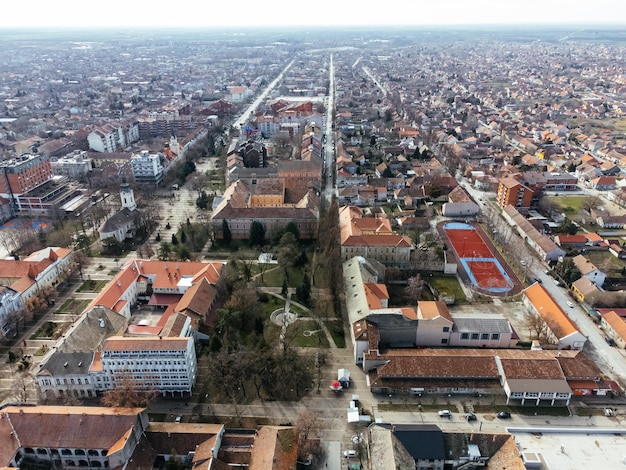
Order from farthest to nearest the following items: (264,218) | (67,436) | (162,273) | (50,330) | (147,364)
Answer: (264,218) < (162,273) < (50,330) < (147,364) < (67,436)

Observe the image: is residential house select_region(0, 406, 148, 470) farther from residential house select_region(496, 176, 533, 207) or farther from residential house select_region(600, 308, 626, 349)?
residential house select_region(496, 176, 533, 207)

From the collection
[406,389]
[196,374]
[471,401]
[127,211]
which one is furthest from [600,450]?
[127,211]

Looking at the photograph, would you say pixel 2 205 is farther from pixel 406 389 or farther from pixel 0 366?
pixel 406 389

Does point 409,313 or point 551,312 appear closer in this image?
point 409,313

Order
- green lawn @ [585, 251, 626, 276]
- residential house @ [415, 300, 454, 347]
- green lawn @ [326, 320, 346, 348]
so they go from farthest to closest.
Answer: green lawn @ [585, 251, 626, 276], green lawn @ [326, 320, 346, 348], residential house @ [415, 300, 454, 347]

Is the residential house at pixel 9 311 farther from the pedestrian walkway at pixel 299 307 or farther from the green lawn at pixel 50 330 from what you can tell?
the pedestrian walkway at pixel 299 307

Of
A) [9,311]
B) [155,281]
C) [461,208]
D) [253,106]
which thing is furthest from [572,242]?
[253,106]

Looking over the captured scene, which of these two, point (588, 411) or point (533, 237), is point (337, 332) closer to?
point (588, 411)

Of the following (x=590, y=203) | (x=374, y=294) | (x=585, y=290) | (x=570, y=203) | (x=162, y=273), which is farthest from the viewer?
(x=570, y=203)

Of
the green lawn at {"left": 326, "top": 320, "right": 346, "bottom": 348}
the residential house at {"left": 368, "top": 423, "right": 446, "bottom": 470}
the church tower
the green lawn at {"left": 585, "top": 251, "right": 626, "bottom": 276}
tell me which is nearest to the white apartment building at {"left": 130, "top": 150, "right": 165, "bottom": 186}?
the church tower
